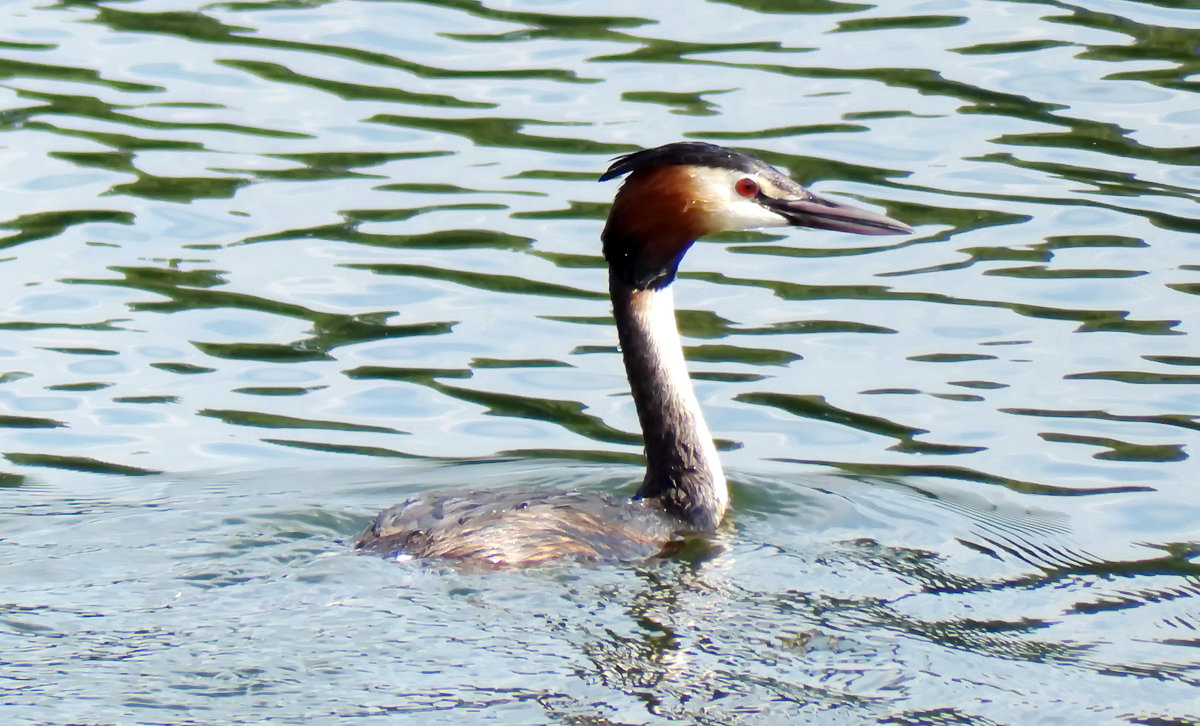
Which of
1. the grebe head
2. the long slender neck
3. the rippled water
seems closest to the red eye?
the grebe head

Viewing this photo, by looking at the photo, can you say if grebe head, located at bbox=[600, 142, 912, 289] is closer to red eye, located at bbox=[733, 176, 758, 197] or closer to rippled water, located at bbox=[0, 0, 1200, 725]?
red eye, located at bbox=[733, 176, 758, 197]

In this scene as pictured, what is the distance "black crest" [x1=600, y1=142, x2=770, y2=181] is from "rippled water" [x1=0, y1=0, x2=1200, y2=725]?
3.58 ft

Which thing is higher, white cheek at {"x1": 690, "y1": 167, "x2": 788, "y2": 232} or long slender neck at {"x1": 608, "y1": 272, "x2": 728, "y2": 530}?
white cheek at {"x1": 690, "y1": 167, "x2": 788, "y2": 232}

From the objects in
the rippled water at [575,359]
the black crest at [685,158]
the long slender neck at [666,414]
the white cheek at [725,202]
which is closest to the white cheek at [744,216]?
the white cheek at [725,202]

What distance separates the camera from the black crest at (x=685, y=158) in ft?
23.9

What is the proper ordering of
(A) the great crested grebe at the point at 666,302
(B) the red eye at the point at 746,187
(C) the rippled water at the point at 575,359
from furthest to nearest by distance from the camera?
(B) the red eye at the point at 746,187 < (A) the great crested grebe at the point at 666,302 < (C) the rippled water at the point at 575,359

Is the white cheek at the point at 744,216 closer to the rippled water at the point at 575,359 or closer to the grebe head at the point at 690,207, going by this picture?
the grebe head at the point at 690,207

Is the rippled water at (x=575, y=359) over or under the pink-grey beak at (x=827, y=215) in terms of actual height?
under

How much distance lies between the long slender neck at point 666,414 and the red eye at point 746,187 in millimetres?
427

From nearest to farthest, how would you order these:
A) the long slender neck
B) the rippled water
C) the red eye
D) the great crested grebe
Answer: the rippled water < the great crested grebe < the long slender neck < the red eye

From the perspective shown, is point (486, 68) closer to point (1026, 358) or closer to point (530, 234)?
point (530, 234)

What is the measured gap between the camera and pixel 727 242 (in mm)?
9961

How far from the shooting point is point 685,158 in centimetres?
732

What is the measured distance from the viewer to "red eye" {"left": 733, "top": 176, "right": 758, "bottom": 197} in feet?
24.3
